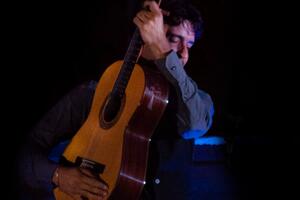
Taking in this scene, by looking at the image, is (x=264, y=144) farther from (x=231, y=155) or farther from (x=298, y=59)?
(x=298, y=59)

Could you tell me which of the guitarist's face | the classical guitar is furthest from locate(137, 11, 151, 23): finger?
the guitarist's face

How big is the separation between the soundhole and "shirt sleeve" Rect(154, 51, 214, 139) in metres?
0.27

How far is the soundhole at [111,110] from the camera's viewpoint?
6.64ft

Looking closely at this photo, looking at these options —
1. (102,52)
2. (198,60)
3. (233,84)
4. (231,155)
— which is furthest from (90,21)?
(231,155)

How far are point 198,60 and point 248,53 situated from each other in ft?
1.26

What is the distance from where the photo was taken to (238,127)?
2.75 m

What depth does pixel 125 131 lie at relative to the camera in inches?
74.9

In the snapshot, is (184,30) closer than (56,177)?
No

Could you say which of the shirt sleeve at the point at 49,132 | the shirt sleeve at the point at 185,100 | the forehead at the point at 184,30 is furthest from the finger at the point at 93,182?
the forehead at the point at 184,30

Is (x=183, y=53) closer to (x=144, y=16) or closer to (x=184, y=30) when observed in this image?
(x=184, y=30)

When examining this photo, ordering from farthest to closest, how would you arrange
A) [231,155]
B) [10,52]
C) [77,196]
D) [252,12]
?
1. [252,12]
2. [10,52]
3. [231,155]
4. [77,196]

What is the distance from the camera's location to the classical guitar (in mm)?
1867

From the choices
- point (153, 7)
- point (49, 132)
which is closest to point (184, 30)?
point (153, 7)

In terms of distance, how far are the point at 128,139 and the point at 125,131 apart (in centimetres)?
4
